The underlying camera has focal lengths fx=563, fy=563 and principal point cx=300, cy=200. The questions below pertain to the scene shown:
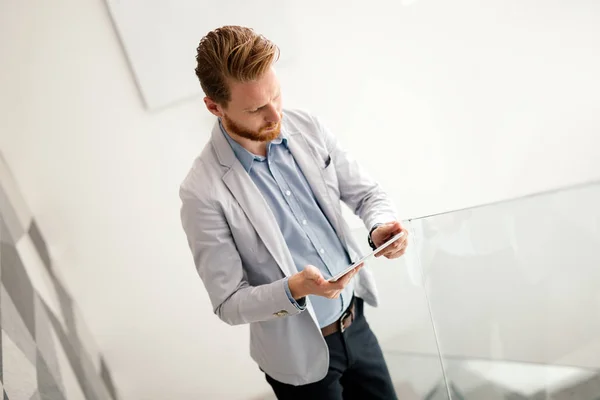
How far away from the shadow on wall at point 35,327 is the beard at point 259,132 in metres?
0.83

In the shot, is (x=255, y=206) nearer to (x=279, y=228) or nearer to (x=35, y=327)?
(x=279, y=228)

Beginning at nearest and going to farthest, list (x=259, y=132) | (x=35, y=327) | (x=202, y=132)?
(x=259, y=132)
(x=35, y=327)
(x=202, y=132)

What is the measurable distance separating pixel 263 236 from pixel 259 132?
0.83 ft

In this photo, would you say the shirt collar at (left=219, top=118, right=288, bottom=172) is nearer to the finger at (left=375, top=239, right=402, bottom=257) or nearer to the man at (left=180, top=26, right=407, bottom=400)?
the man at (left=180, top=26, right=407, bottom=400)

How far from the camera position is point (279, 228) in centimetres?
141

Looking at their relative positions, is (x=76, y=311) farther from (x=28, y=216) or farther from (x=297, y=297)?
(x=297, y=297)

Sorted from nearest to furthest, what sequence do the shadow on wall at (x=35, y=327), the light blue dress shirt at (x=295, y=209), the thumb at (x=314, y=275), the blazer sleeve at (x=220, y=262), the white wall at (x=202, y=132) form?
1. the thumb at (x=314, y=275)
2. the blazer sleeve at (x=220, y=262)
3. the light blue dress shirt at (x=295, y=209)
4. the shadow on wall at (x=35, y=327)
5. the white wall at (x=202, y=132)

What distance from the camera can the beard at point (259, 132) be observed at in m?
1.35

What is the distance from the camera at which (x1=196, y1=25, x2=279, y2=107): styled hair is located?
1.26 m

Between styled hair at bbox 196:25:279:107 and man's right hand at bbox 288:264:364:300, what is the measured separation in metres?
0.44

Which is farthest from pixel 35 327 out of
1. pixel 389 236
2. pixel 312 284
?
pixel 389 236

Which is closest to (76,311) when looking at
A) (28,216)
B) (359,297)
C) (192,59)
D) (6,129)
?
(28,216)

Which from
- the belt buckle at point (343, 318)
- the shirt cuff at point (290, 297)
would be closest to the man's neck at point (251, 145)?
the shirt cuff at point (290, 297)

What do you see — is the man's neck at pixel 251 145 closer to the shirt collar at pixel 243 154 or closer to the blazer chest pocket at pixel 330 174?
the shirt collar at pixel 243 154
